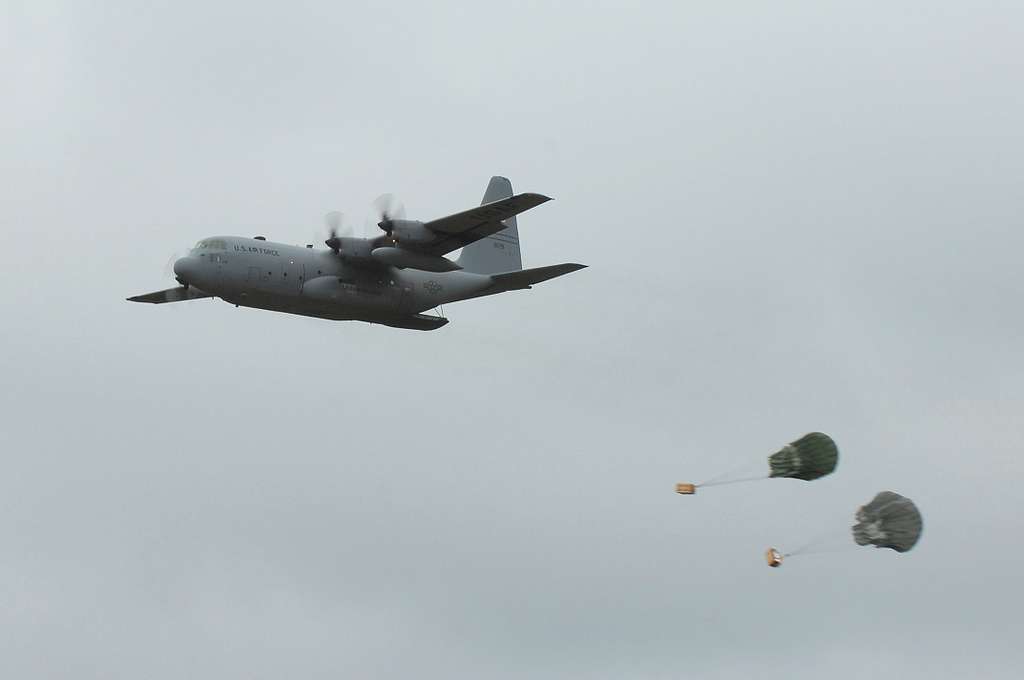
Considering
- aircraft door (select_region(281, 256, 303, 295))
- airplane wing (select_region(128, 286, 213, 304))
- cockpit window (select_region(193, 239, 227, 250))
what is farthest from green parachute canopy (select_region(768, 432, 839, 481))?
airplane wing (select_region(128, 286, 213, 304))

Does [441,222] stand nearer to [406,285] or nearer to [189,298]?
[406,285]

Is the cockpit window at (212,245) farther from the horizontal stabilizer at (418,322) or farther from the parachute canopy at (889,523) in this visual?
the parachute canopy at (889,523)

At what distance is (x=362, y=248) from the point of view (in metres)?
44.9

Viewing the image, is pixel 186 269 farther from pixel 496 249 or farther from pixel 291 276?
pixel 496 249

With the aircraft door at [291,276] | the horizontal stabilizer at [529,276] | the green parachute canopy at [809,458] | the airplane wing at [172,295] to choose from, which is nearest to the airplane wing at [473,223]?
the horizontal stabilizer at [529,276]

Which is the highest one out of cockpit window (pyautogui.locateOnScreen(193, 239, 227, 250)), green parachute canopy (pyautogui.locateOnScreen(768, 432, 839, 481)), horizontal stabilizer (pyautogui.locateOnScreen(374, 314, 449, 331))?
cockpit window (pyautogui.locateOnScreen(193, 239, 227, 250))

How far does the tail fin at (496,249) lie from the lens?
165 ft

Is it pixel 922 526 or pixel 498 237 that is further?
pixel 498 237

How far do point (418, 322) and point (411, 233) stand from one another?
12.8 ft

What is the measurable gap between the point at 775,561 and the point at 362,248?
60.4 feet

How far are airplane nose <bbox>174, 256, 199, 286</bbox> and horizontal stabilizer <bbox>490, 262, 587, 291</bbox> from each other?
10180mm

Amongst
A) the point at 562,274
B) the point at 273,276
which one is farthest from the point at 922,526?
the point at 273,276

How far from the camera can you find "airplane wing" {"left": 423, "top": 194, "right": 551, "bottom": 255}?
41.8m

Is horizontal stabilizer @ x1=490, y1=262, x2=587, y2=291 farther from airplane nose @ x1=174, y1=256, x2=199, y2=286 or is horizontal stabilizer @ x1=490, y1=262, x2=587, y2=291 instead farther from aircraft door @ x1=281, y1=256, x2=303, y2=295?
Answer: airplane nose @ x1=174, y1=256, x2=199, y2=286
